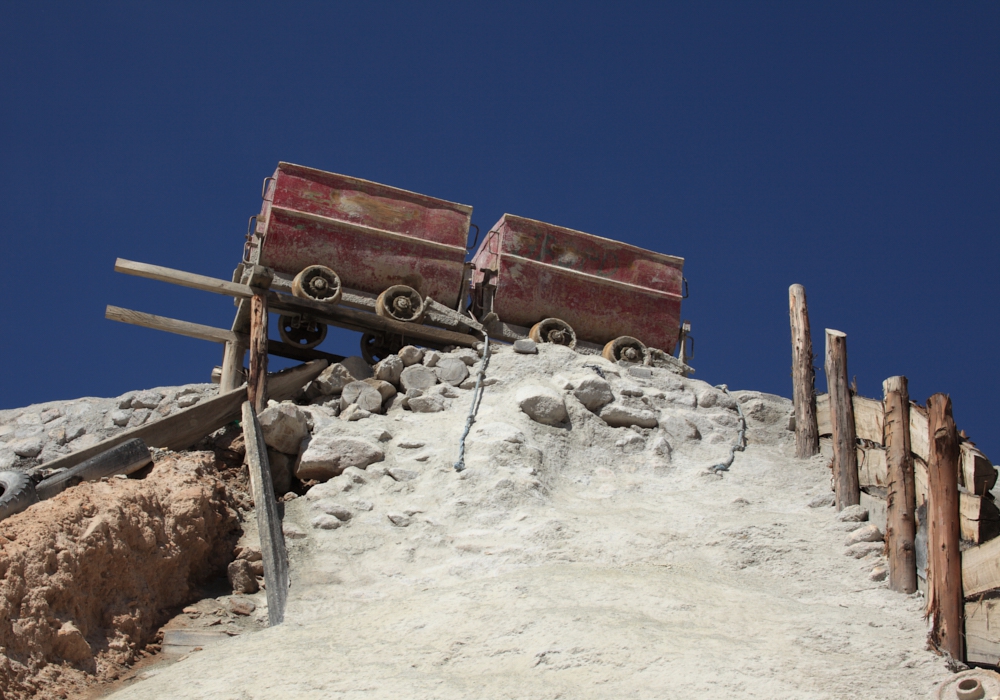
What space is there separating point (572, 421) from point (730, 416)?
5.05ft

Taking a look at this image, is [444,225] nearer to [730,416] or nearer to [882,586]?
[730,416]

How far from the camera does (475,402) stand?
813 centimetres

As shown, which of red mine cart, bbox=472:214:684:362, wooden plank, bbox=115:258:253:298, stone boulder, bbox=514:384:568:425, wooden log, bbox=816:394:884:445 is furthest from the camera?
red mine cart, bbox=472:214:684:362

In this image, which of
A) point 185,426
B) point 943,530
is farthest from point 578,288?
point 943,530

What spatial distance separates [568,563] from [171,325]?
581 cm

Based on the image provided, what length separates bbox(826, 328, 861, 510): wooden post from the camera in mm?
6453

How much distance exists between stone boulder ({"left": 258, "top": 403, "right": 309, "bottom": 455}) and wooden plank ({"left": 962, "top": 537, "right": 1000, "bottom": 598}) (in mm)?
4629

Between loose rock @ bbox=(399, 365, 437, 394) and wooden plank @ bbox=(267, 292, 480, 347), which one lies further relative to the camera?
wooden plank @ bbox=(267, 292, 480, 347)

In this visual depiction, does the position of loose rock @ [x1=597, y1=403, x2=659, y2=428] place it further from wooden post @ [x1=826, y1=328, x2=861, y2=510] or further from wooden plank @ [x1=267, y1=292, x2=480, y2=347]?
wooden plank @ [x1=267, y1=292, x2=480, y2=347]

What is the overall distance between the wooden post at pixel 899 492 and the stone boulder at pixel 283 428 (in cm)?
418

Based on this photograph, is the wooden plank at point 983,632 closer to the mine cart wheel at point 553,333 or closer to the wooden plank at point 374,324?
the wooden plank at point 374,324

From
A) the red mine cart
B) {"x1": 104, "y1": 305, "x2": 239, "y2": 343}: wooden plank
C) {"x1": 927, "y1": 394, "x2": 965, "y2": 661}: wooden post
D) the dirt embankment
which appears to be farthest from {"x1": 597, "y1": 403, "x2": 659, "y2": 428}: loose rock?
{"x1": 104, "y1": 305, "x2": 239, "y2": 343}: wooden plank

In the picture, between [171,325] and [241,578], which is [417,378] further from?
[241,578]

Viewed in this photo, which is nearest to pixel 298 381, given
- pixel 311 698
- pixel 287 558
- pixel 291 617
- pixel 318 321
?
pixel 318 321
